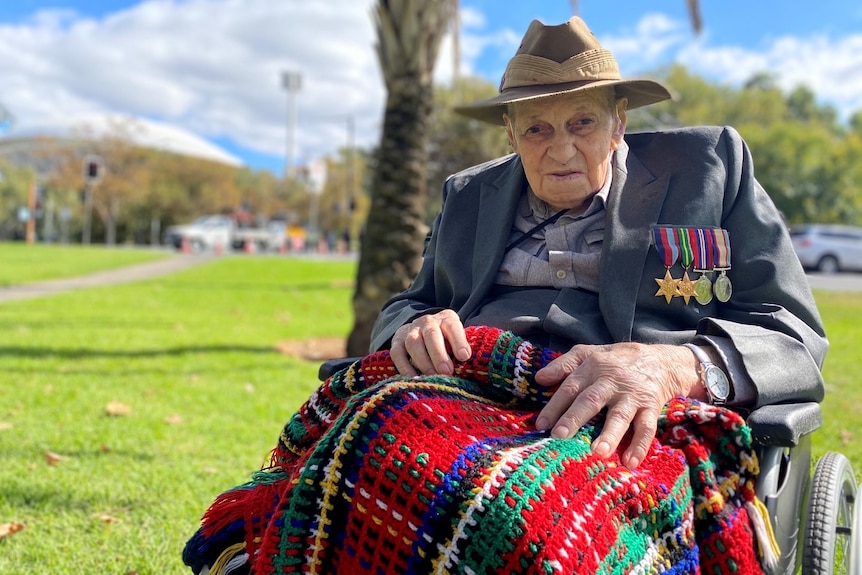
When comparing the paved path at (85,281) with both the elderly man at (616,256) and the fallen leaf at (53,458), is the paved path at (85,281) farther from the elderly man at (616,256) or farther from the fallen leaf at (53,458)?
the elderly man at (616,256)

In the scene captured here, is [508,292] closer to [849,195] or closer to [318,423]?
[318,423]

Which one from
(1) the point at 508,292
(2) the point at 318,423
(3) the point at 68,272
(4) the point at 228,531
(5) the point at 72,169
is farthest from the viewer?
(5) the point at 72,169

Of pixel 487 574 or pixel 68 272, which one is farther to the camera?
pixel 68 272

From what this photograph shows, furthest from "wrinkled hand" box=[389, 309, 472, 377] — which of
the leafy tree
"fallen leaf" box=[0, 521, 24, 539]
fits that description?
the leafy tree

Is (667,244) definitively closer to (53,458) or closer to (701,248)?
(701,248)

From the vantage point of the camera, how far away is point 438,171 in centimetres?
3159

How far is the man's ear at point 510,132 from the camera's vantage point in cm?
221

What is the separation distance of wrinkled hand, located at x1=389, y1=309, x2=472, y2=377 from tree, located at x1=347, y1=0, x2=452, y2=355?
4816mm

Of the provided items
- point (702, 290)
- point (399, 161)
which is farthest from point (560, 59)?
point (399, 161)

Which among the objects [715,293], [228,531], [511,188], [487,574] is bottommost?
[228,531]

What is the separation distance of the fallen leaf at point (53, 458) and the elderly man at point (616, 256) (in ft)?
7.49

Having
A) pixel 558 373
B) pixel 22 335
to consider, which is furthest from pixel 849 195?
pixel 558 373

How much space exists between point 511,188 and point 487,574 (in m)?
1.28

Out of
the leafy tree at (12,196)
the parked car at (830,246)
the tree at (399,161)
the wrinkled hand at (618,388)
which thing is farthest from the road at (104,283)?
the leafy tree at (12,196)
